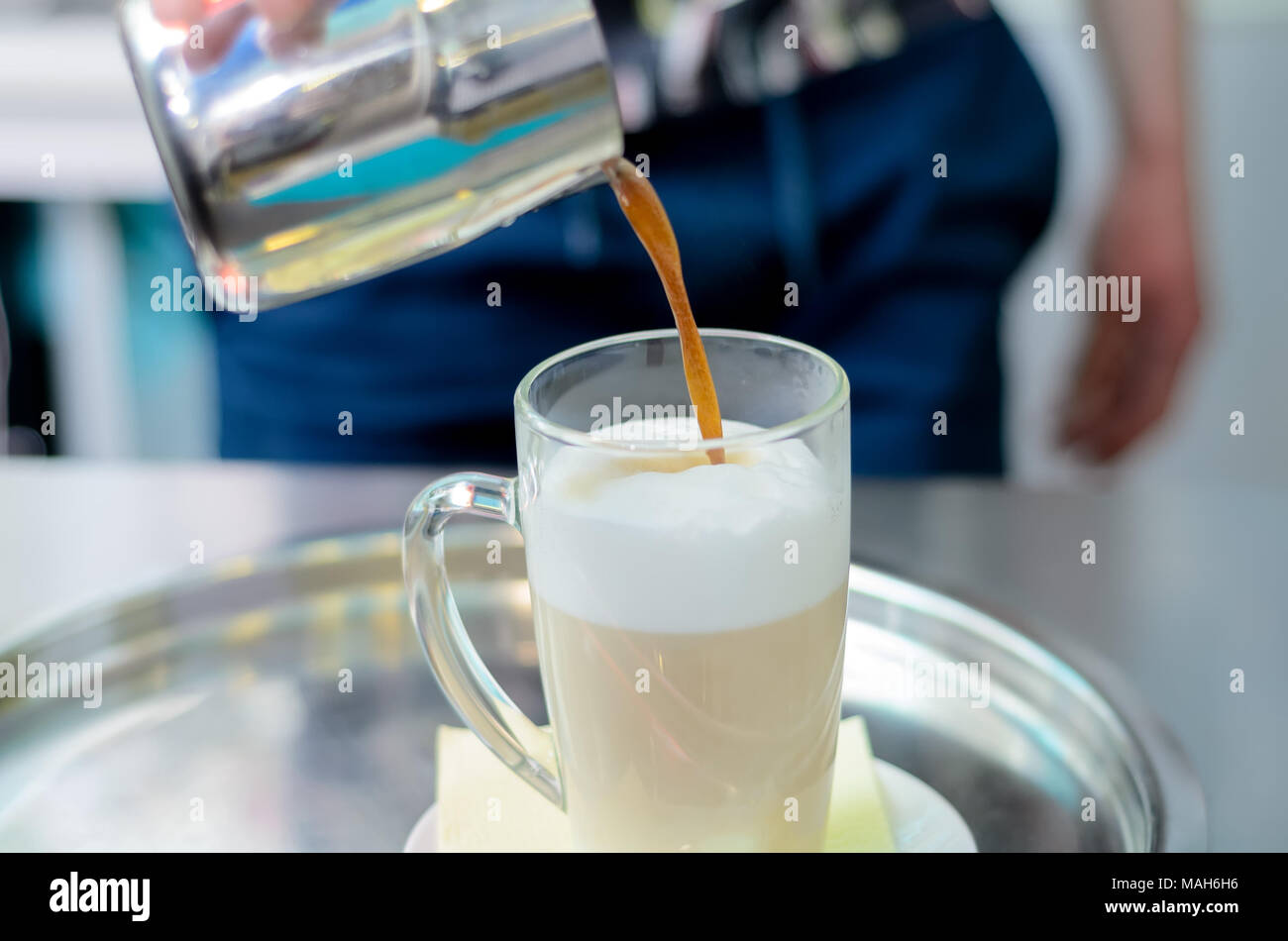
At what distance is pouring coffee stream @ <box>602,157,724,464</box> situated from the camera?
461 mm

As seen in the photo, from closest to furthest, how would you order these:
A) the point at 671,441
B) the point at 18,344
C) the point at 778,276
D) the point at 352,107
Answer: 1. the point at 352,107
2. the point at 671,441
3. the point at 778,276
4. the point at 18,344

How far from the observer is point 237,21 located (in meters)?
0.40

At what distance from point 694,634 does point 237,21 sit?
23 cm

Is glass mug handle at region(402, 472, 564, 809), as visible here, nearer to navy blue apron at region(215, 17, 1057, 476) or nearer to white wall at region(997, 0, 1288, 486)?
navy blue apron at region(215, 17, 1057, 476)

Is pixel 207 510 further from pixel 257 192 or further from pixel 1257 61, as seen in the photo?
pixel 1257 61

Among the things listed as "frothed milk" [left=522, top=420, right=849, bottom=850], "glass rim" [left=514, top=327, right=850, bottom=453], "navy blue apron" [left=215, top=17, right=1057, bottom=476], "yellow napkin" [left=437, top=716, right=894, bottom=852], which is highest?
"navy blue apron" [left=215, top=17, right=1057, bottom=476]

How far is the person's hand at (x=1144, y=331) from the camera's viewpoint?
92cm

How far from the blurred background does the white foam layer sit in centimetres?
105

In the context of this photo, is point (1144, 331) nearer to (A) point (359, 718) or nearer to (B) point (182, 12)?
(A) point (359, 718)

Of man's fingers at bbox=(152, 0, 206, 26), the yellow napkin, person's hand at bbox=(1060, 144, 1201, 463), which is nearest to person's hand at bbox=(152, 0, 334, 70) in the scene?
man's fingers at bbox=(152, 0, 206, 26)

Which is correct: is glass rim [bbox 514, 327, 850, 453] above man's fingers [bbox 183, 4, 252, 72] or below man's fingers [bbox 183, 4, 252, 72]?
below

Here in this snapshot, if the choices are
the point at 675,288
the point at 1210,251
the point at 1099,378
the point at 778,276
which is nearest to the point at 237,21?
the point at 675,288

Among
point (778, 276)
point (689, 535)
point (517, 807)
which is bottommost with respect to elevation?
point (517, 807)

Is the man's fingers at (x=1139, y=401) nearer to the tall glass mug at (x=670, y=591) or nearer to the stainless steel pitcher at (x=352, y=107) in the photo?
the tall glass mug at (x=670, y=591)
